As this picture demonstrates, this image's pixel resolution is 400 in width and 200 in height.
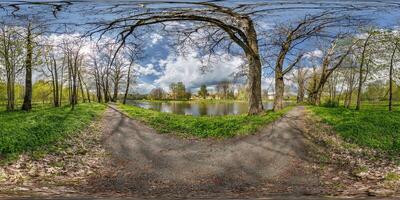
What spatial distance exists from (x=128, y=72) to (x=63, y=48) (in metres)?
1.21

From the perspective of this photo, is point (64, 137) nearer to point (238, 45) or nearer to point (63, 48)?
point (63, 48)

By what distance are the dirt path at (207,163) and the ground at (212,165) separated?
0.07ft

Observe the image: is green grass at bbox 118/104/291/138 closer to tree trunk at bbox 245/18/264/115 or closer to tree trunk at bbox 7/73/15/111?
tree trunk at bbox 245/18/264/115

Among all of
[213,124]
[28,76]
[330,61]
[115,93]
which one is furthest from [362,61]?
[28,76]

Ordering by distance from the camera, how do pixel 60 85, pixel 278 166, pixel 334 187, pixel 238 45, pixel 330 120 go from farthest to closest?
1. pixel 330 120
2. pixel 238 45
3. pixel 278 166
4. pixel 60 85
5. pixel 334 187

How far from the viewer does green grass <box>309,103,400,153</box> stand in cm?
986

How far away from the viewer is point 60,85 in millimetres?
7484

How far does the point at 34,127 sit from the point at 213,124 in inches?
192

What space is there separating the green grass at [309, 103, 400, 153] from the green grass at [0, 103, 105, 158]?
6.56 metres

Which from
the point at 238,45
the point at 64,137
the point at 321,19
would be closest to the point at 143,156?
the point at 64,137

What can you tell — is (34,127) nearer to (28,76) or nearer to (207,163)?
(28,76)

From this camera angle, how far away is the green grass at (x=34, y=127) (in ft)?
27.2

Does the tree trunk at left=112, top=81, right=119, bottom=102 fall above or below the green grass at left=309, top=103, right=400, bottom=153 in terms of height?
above

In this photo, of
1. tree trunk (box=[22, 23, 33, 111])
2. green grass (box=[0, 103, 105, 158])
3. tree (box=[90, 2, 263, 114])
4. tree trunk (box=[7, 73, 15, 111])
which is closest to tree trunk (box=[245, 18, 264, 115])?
tree (box=[90, 2, 263, 114])
